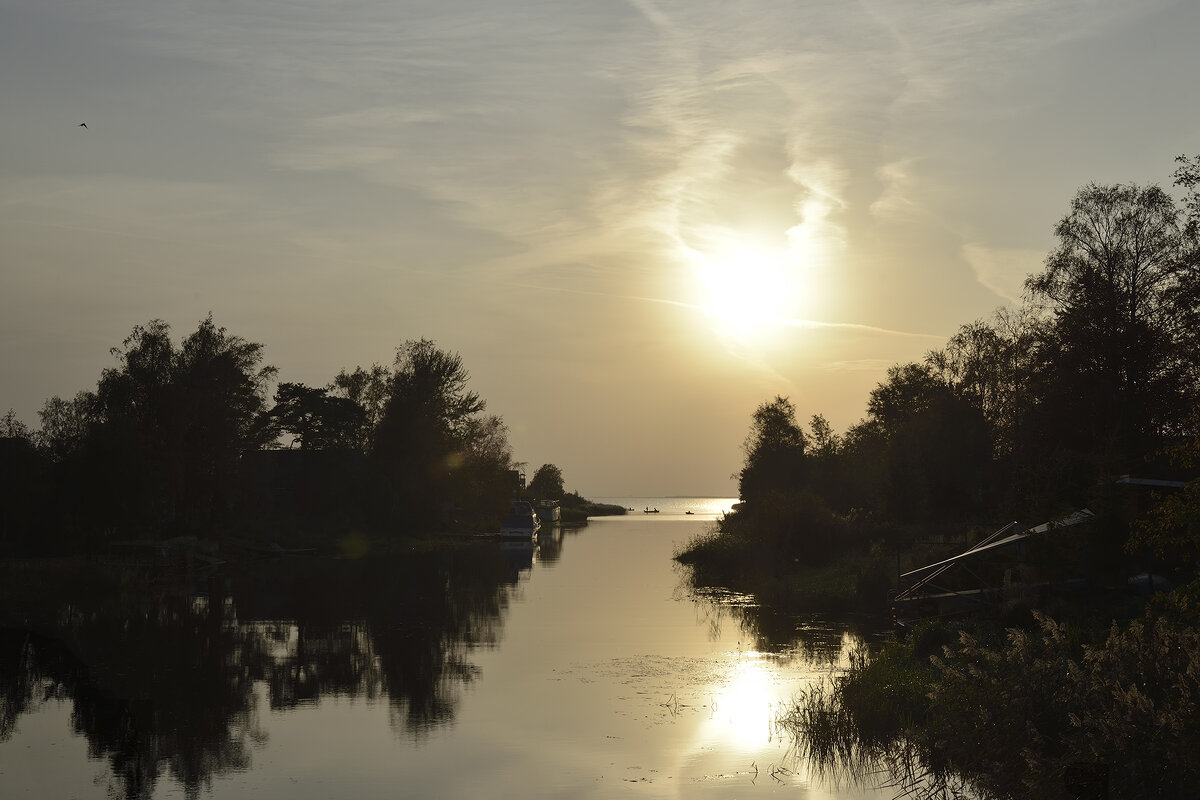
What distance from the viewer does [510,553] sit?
8488 cm

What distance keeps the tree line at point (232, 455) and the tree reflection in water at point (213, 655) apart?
6.40 meters

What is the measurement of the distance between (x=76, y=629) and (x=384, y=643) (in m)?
10.5

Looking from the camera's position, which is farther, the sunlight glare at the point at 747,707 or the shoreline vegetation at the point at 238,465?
the shoreline vegetation at the point at 238,465

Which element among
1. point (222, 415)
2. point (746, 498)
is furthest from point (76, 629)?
point (746, 498)

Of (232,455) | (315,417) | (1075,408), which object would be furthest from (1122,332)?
(315,417)

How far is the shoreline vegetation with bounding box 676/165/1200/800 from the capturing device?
44.2 ft

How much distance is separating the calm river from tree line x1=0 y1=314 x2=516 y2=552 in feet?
26.1

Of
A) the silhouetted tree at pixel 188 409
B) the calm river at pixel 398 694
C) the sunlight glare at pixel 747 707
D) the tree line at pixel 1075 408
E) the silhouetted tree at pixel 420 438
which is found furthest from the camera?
the silhouetted tree at pixel 420 438

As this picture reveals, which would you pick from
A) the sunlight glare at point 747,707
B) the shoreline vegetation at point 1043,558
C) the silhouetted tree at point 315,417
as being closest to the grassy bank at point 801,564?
the shoreline vegetation at point 1043,558

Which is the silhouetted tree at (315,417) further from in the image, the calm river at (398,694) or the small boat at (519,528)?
the calm river at (398,694)

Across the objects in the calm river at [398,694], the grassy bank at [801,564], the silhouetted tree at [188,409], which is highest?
the silhouetted tree at [188,409]

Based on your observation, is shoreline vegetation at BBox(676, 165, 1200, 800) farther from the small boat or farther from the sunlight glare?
the small boat

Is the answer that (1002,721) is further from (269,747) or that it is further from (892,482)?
(892,482)

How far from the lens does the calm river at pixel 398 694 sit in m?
18.2
